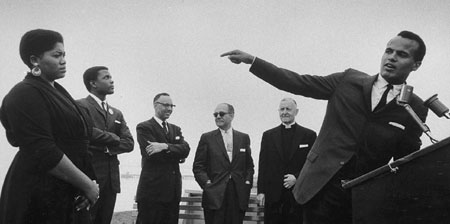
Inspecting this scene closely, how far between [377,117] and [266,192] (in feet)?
9.13

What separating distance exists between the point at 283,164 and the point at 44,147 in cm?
351

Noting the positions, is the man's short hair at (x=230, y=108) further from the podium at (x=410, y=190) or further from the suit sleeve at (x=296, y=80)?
the podium at (x=410, y=190)

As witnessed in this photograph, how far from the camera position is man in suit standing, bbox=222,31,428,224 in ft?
8.12

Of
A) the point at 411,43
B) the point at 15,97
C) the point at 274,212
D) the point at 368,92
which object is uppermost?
the point at 411,43

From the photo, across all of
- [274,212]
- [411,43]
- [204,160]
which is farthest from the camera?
[204,160]

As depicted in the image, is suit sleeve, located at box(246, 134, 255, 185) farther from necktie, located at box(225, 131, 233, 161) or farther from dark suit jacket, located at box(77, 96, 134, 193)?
dark suit jacket, located at box(77, 96, 134, 193)

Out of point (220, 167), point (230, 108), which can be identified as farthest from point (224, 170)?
point (230, 108)

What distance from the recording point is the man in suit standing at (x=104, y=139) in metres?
4.05

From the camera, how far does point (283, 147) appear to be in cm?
529

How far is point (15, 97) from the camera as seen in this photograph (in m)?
2.11

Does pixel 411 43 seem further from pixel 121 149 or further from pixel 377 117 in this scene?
pixel 121 149

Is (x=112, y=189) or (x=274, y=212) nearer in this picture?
(x=112, y=189)

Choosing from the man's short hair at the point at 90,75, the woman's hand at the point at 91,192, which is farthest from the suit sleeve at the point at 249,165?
the woman's hand at the point at 91,192

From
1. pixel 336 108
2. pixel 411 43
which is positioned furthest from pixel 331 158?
pixel 411 43
